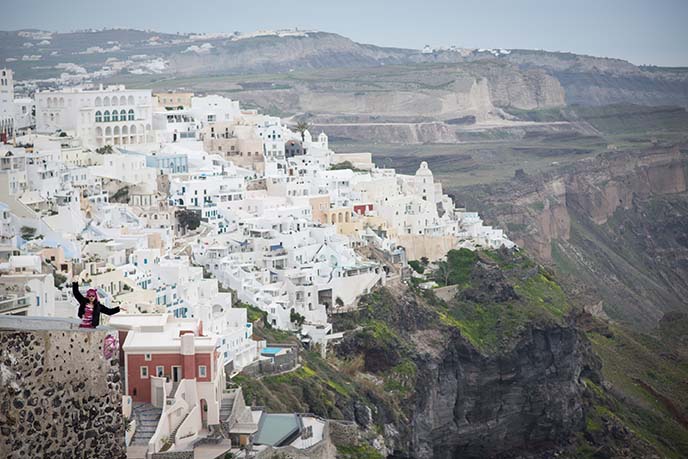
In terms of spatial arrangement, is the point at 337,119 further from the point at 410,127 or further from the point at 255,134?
the point at 255,134

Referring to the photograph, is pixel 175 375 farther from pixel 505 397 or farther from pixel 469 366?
pixel 505 397

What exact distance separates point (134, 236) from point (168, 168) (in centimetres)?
1001

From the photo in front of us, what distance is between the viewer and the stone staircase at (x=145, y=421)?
19.1 metres

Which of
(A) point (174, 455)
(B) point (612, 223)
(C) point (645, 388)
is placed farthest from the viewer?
(B) point (612, 223)

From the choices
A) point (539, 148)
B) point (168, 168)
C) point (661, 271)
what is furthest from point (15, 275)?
point (539, 148)

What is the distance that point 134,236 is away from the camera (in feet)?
121

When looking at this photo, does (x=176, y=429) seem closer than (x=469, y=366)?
Yes

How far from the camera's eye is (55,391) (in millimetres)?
11523

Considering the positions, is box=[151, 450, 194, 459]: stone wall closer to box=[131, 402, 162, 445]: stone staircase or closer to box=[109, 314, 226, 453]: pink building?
box=[131, 402, 162, 445]: stone staircase

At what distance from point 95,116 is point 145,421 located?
2954cm

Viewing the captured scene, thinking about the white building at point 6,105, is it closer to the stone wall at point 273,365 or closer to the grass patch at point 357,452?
the stone wall at point 273,365

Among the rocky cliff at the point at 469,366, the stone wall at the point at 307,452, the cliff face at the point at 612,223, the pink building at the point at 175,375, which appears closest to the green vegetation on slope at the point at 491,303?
the rocky cliff at the point at 469,366

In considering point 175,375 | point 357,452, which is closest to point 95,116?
point 357,452

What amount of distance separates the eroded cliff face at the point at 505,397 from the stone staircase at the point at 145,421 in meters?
22.9
